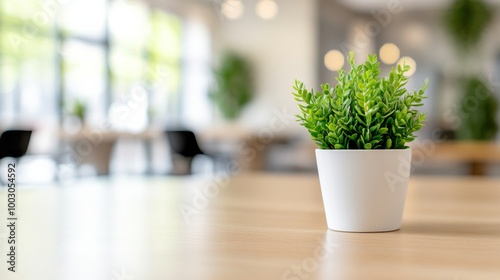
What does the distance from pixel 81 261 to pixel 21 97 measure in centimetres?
686

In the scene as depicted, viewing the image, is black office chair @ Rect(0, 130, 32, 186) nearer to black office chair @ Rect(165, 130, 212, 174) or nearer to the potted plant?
black office chair @ Rect(165, 130, 212, 174)

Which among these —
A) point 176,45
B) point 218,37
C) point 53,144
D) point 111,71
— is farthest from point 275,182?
point 218,37

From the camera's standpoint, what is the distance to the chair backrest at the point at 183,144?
247 inches

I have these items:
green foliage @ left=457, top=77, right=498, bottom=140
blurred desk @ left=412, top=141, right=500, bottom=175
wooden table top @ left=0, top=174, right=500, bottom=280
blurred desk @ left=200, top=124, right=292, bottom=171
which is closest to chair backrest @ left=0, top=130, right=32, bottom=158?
blurred desk @ left=200, top=124, right=292, bottom=171

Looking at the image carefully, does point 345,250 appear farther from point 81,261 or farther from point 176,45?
point 176,45

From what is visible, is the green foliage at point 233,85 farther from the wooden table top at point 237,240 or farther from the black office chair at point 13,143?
the wooden table top at point 237,240

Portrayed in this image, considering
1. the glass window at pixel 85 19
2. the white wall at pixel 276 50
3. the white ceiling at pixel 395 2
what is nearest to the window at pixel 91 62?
the glass window at pixel 85 19

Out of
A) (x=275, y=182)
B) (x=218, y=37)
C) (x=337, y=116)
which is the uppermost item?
(x=218, y=37)

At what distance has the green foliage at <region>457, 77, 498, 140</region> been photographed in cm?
855

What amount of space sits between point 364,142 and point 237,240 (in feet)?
0.61

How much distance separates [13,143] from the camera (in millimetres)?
4379

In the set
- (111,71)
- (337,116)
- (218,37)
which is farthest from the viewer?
(218,37)

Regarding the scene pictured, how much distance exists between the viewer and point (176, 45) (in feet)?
32.1
